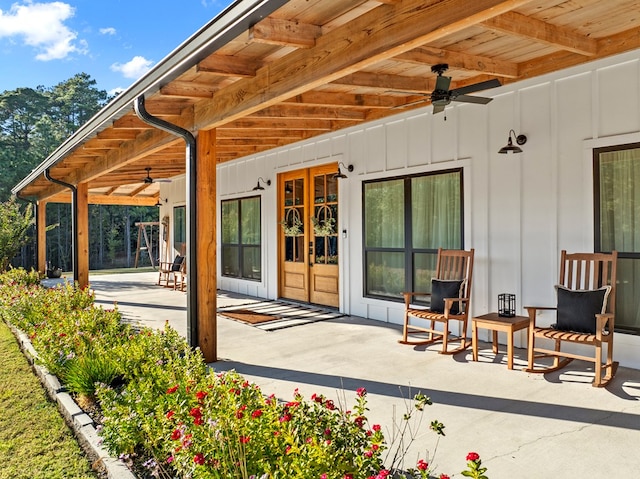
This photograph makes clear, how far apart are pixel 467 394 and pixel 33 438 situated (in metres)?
2.92

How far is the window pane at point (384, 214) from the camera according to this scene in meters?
6.12

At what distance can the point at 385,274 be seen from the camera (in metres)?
6.36

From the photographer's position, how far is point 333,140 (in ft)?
23.2

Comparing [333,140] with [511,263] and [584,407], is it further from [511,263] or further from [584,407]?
[584,407]

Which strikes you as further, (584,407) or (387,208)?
(387,208)

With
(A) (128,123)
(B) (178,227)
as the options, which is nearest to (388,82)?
(A) (128,123)

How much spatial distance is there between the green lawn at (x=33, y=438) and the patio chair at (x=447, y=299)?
129 inches

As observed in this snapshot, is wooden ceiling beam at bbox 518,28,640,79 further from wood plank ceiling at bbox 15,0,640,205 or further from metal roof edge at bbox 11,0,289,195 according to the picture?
metal roof edge at bbox 11,0,289,195

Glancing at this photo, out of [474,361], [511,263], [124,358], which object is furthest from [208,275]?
[511,263]

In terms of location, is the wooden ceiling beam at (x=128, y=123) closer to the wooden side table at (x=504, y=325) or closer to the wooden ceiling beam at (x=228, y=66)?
the wooden ceiling beam at (x=228, y=66)

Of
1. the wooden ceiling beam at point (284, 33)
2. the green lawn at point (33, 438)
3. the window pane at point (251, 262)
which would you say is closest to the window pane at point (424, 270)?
the wooden ceiling beam at point (284, 33)

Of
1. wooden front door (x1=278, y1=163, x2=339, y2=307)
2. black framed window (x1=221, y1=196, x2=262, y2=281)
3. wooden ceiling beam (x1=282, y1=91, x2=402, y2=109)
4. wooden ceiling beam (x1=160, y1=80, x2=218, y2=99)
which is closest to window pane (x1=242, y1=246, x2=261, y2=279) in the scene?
black framed window (x1=221, y1=196, x2=262, y2=281)

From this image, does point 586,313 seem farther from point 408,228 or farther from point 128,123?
point 128,123

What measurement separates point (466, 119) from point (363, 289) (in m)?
2.63
